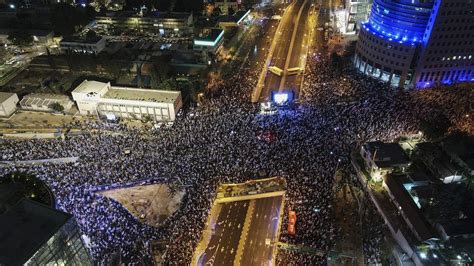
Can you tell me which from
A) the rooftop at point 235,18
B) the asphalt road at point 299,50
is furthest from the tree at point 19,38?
the asphalt road at point 299,50

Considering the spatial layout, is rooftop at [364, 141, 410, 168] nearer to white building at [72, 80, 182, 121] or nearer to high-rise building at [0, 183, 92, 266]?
white building at [72, 80, 182, 121]

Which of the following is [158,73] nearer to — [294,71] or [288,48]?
[294,71]

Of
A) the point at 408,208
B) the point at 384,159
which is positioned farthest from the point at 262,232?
the point at 384,159

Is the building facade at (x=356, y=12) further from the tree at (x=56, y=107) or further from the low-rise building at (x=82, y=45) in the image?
the tree at (x=56, y=107)

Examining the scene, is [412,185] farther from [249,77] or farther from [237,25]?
[237,25]

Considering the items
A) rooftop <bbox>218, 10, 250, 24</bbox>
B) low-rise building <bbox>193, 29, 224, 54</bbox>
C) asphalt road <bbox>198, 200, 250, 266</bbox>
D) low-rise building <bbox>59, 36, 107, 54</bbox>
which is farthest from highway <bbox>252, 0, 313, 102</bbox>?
low-rise building <bbox>59, 36, 107, 54</bbox>
